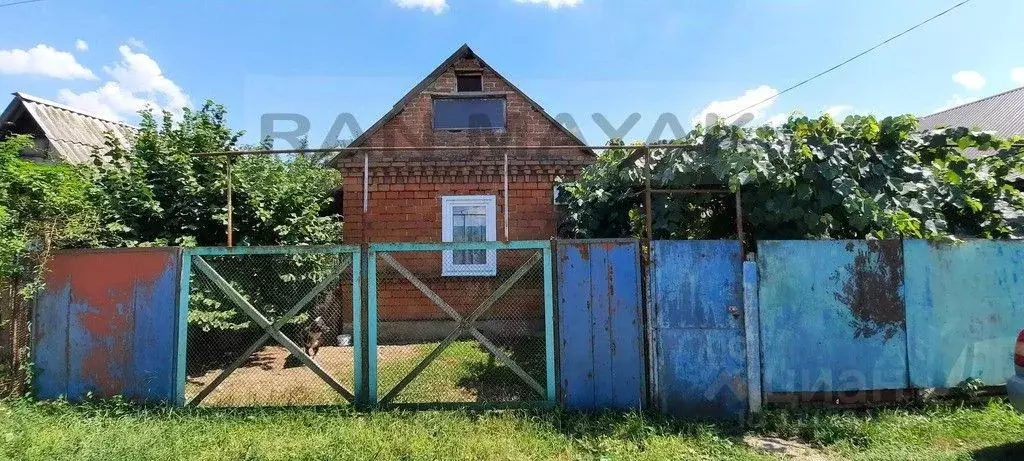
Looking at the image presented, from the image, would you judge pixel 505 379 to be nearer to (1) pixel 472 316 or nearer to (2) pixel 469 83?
(1) pixel 472 316

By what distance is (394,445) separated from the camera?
3.44 metres

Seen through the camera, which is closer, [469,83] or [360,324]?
[360,324]

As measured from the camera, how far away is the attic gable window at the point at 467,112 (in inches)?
324

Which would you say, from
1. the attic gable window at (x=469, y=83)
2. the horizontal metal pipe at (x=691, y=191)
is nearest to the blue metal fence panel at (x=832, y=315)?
the horizontal metal pipe at (x=691, y=191)

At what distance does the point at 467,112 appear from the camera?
826cm

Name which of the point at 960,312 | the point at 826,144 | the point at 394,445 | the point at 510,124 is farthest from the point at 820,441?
the point at 510,124

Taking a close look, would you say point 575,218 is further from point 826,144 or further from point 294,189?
point 294,189

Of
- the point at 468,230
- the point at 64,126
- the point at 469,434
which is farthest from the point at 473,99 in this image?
the point at 64,126

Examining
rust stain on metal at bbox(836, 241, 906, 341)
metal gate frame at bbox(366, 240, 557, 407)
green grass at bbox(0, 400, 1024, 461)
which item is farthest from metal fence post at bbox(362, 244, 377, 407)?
rust stain on metal at bbox(836, 241, 906, 341)

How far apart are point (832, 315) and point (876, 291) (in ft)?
1.44

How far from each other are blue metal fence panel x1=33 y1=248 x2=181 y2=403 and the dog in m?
1.77

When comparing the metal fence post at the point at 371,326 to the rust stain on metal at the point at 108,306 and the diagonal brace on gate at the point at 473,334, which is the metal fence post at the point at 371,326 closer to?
the diagonal brace on gate at the point at 473,334

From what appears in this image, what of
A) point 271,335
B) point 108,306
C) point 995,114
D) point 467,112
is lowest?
point 271,335

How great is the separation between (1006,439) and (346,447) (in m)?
4.87
